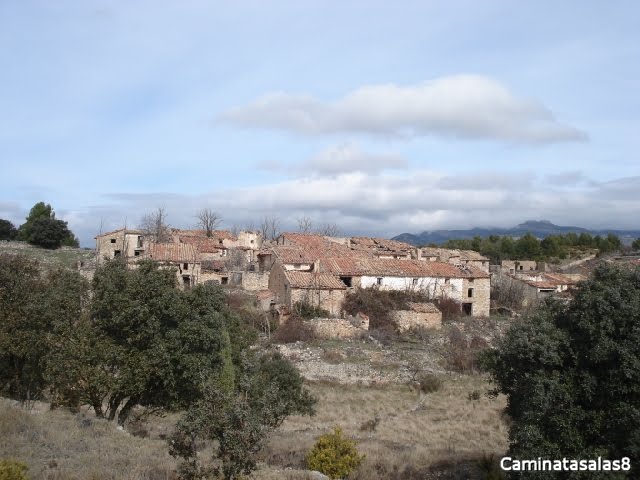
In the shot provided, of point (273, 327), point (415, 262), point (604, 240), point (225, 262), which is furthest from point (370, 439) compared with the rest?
point (604, 240)

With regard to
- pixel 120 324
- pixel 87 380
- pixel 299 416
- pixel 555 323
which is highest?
pixel 555 323

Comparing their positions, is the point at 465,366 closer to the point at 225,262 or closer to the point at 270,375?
the point at 270,375

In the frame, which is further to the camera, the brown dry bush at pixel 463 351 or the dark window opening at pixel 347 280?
the dark window opening at pixel 347 280

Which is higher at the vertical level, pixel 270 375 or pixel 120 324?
pixel 120 324

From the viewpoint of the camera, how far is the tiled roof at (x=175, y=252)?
4722 centimetres

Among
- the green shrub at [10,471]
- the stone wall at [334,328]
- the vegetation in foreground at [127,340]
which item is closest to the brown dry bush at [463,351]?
the stone wall at [334,328]

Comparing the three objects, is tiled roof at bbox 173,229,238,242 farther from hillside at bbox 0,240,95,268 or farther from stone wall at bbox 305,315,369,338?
stone wall at bbox 305,315,369,338

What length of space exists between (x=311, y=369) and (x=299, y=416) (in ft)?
24.3

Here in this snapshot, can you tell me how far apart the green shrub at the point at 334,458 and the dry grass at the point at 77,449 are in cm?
359

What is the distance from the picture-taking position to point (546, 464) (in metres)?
10.8

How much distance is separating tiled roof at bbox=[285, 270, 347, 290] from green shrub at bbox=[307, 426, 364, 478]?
27.5 meters

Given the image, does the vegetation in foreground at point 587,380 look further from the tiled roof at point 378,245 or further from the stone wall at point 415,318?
the tiled roof at point 378,245

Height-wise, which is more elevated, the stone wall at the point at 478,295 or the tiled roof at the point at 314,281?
the tiled roof at the point at 314,281

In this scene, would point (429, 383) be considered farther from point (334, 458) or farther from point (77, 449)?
point (77, 449)
